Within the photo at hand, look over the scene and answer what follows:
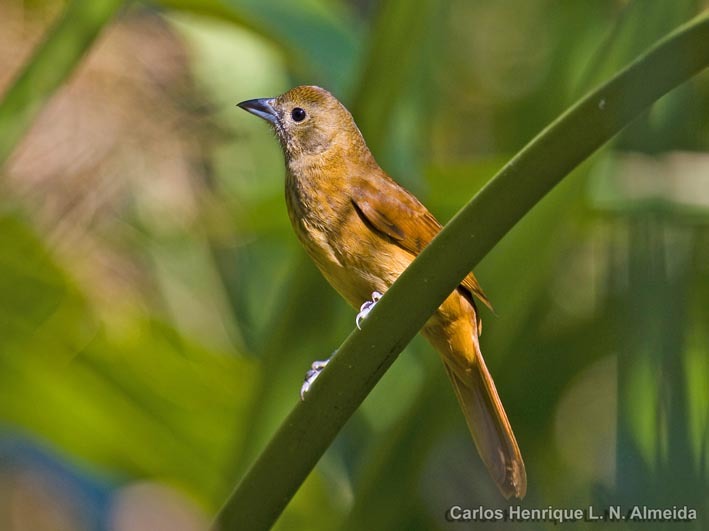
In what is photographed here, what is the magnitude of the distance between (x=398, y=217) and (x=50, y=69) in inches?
28.0

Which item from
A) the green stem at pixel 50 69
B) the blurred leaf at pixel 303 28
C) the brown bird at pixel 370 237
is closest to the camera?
the green stem at pixel 50 69

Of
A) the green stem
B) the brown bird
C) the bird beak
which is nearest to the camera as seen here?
the green stem

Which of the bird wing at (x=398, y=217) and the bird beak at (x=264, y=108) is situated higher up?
the bird wing at (x=398, y=217)

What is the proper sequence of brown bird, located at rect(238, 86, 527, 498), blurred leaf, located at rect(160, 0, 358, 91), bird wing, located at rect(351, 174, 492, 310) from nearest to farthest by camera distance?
brown bird, located at rect(238, 86, 527, 498) < bird wing, located at rect(351, 174, 492, 310) < blurred leaf, located at rect(160, 0, 358, 91)

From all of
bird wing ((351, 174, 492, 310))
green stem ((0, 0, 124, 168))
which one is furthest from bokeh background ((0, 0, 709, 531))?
green stem ((0, 0, 124, 168))

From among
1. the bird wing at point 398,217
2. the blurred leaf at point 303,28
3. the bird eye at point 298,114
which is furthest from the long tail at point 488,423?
the blurred leaf at point 303,28

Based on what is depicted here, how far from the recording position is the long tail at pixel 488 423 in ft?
5.81

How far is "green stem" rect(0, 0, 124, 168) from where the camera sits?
1754 mm

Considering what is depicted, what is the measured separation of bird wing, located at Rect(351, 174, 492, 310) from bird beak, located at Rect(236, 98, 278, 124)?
1.08ft

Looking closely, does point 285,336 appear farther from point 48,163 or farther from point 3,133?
point 48,163

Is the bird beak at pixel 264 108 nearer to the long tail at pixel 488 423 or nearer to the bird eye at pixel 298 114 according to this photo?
the bird eye at pixel 298 114

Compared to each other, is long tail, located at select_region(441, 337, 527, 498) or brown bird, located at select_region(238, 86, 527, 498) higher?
brown bird, located at select_region(238, 86, 527, 498)

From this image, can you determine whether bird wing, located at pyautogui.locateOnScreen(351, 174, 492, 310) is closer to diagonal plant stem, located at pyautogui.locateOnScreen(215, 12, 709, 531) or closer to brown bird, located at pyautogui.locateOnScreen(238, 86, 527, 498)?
brown bird, located at pyautogui.locateOnScreen(238, 86, 527, 498)

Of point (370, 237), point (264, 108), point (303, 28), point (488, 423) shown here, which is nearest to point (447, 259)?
point (488, 423)
